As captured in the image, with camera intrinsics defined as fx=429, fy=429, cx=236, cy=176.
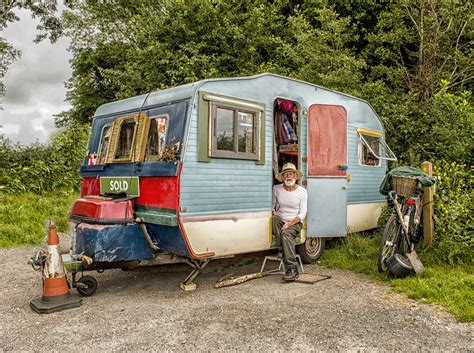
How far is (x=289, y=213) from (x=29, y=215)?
23.0ft

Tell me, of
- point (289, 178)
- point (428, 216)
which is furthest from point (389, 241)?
point (289, 178)

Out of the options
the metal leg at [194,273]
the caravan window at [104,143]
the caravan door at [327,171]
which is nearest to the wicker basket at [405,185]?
the caravan door at [327,171]

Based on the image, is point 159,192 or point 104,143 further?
point 104,143

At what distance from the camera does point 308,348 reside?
12.5 feet

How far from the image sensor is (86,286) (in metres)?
5.44

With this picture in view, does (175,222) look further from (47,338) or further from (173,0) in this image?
(173,0)

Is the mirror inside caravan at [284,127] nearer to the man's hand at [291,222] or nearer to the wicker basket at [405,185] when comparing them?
the man's hand at [291,222]

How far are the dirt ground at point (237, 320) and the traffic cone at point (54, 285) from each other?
5.1 inches

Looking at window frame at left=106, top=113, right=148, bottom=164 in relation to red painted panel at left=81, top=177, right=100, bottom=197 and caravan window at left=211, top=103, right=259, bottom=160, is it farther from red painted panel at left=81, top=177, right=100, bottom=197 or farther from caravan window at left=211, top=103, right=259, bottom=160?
caravan window at left=211, top=103, right=259, bottom=160

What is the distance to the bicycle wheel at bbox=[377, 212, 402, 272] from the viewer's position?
19.6ft

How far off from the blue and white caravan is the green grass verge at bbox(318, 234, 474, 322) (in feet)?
1.08

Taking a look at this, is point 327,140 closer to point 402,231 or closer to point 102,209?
point 402,231

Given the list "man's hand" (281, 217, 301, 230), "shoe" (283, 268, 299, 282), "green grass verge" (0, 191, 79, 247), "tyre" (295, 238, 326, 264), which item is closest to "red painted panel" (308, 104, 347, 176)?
"man's hand" (281, 217, 301, 230)

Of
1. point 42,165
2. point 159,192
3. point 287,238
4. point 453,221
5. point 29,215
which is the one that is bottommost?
point 29,215
